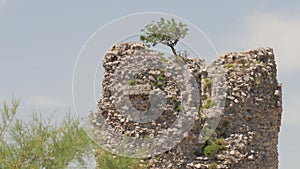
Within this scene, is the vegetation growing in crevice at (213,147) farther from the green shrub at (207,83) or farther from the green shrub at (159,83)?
the green shrub at (159,83)

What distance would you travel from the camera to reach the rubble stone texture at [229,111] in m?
21.8

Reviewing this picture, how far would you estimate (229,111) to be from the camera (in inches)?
871

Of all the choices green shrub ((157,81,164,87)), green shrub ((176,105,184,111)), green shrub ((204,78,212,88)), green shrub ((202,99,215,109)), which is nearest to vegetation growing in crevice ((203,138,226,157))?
green shrub ((202,99,215,109))

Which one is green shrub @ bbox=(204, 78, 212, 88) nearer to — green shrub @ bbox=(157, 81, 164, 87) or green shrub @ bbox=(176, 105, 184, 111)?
green shrub @ bbox=(176, 105, 184, 111)

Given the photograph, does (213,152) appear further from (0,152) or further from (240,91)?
(0,152)

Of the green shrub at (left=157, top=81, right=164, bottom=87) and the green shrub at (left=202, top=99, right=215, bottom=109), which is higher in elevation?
the green shrub at (left=157, top=81, right=164, bottom=87)

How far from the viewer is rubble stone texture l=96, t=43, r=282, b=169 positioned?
71.5 ft

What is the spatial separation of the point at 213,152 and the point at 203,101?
1.12 meters

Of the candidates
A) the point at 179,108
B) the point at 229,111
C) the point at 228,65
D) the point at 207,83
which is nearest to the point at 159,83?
the point at 179,108

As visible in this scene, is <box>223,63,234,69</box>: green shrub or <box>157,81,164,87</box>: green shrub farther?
<box>223,63,234,69</box>: green shrub

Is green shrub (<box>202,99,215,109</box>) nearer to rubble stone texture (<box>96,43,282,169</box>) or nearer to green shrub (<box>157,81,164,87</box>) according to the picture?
rubble stone texture (<box>96,43,282,169</box>)

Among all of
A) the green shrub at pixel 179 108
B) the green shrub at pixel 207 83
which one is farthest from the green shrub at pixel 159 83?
the green shrub at pixel 207 83

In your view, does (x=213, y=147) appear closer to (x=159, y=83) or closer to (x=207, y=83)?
(x=207, y=83)

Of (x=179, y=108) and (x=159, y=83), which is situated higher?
(x=159, y=83)
